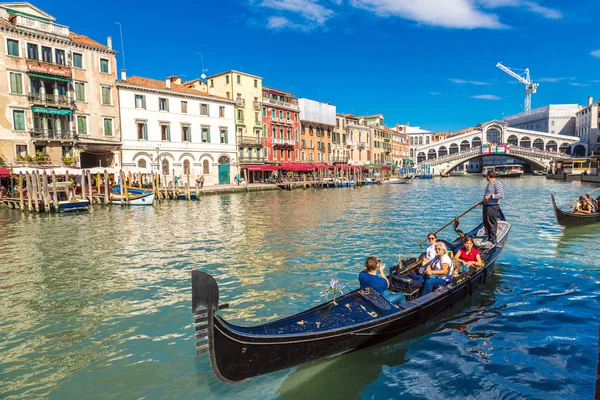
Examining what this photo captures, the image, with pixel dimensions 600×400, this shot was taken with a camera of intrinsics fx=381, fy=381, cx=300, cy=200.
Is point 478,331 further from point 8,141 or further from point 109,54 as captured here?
point 109,54

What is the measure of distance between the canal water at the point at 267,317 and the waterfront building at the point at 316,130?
114 feet

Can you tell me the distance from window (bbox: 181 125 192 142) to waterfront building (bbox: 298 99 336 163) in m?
15.9

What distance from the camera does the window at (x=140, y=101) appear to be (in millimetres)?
29469

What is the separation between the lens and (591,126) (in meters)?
64.8

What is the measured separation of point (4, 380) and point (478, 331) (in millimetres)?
5939

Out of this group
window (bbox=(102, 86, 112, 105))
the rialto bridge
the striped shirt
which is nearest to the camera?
the striped shirt

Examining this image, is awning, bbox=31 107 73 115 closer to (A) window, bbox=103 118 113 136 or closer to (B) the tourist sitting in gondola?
(A) window, bbox=103 118 113 136

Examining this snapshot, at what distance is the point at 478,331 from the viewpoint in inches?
211

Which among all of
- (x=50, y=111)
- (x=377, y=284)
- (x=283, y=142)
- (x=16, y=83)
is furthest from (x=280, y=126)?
(x=377, y=284)

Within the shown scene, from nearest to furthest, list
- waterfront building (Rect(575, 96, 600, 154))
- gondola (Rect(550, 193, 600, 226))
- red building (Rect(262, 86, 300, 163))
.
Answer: gondola (Rect(550, 193, 600, 226)), red building (Rect(262, 86, 300, 163)), waterfront building (Rect(575, 96, 600, 154))

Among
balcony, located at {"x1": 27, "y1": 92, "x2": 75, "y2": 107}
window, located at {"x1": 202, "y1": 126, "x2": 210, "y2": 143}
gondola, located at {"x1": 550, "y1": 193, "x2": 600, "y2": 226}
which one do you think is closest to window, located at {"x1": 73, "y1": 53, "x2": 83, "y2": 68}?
balcony, located at {"x1": 27, "y1": 92, "x2": 75, "y2": 107}

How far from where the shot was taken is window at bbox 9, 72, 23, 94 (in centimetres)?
2348

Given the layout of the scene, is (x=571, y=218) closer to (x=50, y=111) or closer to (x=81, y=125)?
(x=81, y=125)

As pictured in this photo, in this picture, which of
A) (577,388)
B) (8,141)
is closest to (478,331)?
(577,388)
